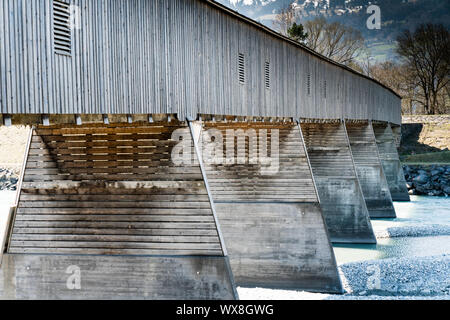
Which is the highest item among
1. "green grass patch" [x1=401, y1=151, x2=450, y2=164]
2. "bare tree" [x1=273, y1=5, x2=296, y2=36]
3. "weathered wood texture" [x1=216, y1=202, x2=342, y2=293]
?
"bare tree" [x1=273, y1=5, x2=296, y2=36]

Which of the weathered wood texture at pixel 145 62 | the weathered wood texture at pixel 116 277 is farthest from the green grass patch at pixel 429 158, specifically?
the weathered wood texture at pixel 116 277

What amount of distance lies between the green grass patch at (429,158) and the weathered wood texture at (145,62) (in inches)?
1278

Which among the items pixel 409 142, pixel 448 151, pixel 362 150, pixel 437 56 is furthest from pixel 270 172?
pixel 437 56

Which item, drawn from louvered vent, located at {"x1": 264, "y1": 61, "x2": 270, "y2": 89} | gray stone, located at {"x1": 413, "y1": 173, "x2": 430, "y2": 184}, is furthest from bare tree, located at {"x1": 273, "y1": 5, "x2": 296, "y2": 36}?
louvered vent, located at {"x1": 264, "y1": 61, "x2": 270, "y2": 89}

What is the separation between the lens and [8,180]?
2217 inches

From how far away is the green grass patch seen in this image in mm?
49594

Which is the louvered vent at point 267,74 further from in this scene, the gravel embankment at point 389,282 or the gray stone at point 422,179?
the gray stone at point 422,179

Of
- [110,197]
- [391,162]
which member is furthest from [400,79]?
[110,197]

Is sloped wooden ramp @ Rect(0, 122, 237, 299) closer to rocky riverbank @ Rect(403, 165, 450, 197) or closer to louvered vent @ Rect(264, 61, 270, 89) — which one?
louvered vent @ Rect(264, 61, 270, 89)

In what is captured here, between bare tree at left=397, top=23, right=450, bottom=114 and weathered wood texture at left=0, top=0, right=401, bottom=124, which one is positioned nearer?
weathered wood texture at left=0, top=0, right=401, bottom=124

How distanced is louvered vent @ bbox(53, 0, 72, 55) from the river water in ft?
48.0

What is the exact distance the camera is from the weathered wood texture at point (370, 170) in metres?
30.9

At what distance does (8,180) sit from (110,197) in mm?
47831
